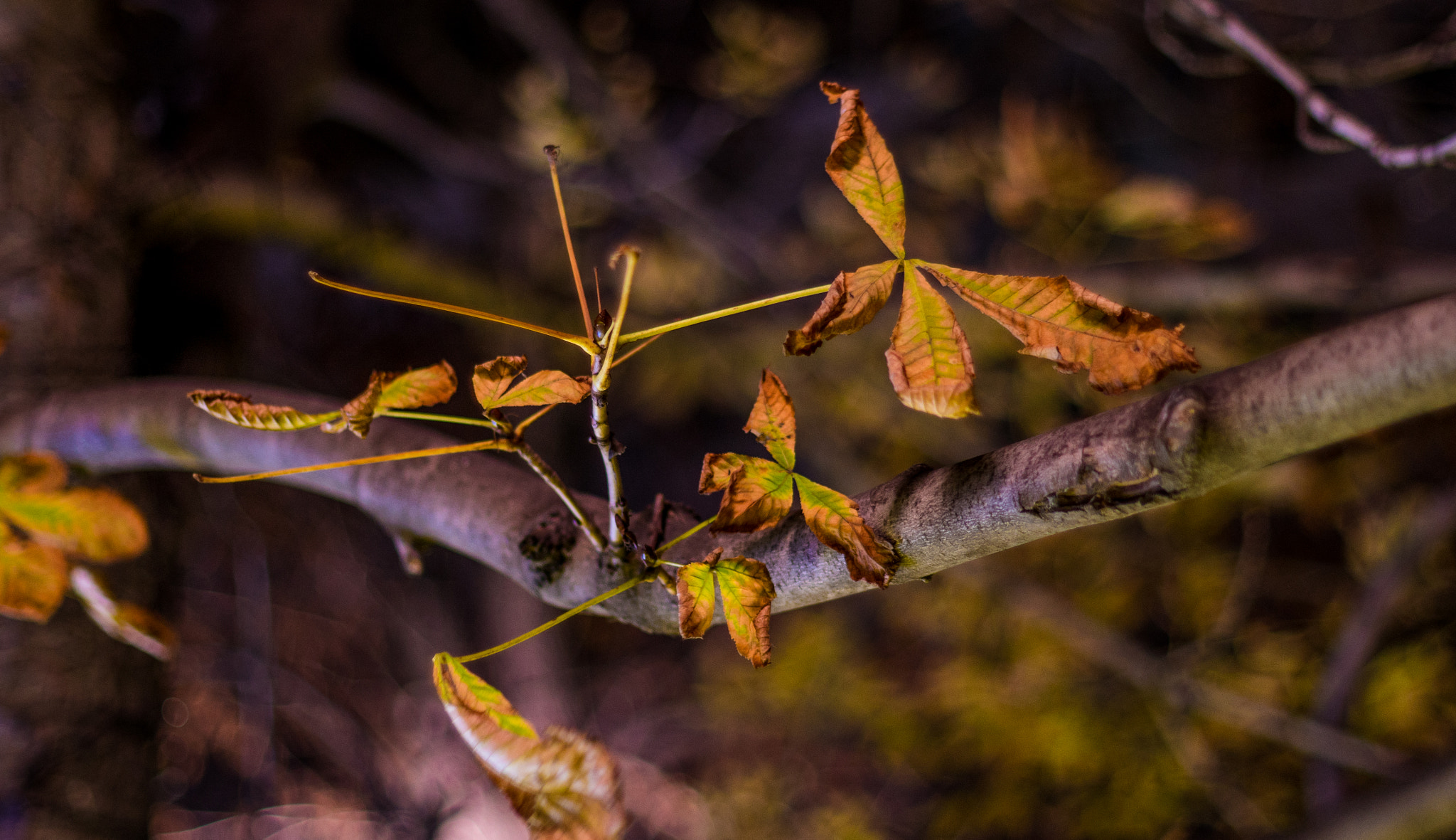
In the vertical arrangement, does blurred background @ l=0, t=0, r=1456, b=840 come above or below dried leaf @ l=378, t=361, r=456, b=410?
below

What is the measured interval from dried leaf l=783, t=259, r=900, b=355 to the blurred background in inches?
21.4

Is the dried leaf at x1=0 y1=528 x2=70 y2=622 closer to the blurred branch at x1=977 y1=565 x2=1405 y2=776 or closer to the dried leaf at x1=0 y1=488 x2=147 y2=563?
the dried leaf at x1=0 y1=488 x2=147 y2=563

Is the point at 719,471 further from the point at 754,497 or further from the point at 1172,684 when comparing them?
the point at 1172,684

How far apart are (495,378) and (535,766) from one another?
0.21m

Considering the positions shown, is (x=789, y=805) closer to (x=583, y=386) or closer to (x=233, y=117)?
(x=583, y=386)

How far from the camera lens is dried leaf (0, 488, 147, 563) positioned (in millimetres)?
540

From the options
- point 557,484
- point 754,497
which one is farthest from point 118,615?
point 754,497

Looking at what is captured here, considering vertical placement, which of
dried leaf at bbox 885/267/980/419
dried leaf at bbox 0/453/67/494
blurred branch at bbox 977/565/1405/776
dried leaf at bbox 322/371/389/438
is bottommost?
blurred branch at bbox 977/565/1405/776

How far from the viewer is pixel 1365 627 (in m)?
1.02

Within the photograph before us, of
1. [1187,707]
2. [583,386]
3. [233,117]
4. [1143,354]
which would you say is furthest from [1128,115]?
[233,117]

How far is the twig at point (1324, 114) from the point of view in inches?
15.9

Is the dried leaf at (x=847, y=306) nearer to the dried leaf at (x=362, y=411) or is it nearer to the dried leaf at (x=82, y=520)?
the dried leaf at (x=362, y=411)

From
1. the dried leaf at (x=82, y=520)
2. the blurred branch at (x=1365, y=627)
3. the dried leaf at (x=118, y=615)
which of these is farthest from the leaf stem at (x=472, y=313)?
the blurred branch at (x=1365, y=627)

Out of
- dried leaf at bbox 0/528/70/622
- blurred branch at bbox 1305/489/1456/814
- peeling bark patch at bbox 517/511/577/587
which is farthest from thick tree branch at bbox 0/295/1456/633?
blurred branch at bbox 1305/489/1456/814
